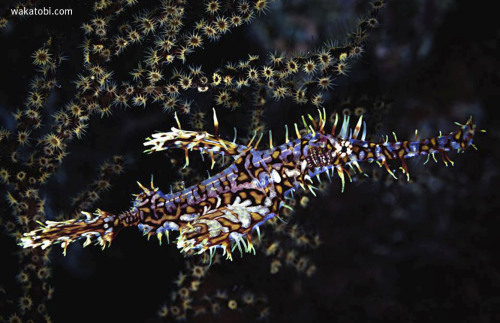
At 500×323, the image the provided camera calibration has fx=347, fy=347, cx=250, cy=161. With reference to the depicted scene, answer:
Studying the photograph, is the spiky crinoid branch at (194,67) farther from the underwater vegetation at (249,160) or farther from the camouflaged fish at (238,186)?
the camouflaged fish at (238,186)

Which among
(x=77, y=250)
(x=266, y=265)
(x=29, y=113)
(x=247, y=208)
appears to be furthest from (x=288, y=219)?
(x=29, y=113)

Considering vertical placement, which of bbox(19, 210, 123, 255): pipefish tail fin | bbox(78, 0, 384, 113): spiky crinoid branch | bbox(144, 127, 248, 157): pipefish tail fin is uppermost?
bbox(78, 0, 384, 113): spiky crinoid branch

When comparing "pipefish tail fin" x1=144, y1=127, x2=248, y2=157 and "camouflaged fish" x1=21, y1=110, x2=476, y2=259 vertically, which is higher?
"pipefish tail fin" x1=144, y1=127, x2=248, y2=157

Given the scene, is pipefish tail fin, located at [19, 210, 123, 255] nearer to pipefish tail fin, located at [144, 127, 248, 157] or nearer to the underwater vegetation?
the underwater vegetation

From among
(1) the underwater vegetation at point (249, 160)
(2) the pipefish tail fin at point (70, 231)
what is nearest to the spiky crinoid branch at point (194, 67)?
(1) the underwater vegetation at point (249, 160)

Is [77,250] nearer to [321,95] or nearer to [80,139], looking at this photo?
[80,139]

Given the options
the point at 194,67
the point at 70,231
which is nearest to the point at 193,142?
the point at 194,67

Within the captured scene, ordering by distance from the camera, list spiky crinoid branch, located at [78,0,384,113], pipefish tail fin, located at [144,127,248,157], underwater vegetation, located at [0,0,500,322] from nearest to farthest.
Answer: pipefish tail fin, located at [144,127,248,157] → underwater vegetation, located at [0,0,500,322] → spiky crinoid branch, located at [78,0,384,113]

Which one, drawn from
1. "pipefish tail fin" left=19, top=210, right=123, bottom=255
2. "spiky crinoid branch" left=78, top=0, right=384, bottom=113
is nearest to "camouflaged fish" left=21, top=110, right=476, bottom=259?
"pipefish tail fin" left=19, top=210, right=123, bottom=255
